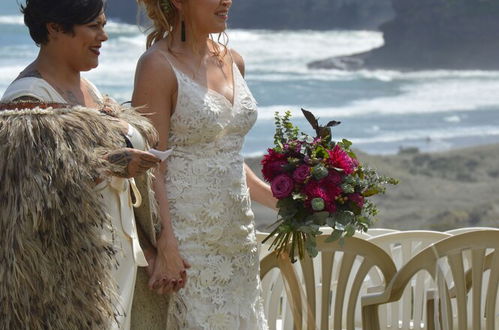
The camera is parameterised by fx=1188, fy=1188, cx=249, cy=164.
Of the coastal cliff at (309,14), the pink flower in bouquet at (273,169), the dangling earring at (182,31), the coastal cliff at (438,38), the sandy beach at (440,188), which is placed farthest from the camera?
the coastal cliff at (309,14)

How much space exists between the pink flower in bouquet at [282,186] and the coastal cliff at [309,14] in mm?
21550

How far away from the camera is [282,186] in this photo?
135 inches

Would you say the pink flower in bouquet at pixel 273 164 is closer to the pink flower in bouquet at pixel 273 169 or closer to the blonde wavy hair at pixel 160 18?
the pink flower in bouquet at pixel 273 169

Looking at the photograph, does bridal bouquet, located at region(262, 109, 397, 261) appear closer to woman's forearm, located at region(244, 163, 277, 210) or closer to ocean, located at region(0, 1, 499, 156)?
woman's forearm, located at region(244, 163, 277, 210)

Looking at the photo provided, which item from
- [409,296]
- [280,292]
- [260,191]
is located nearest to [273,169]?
[260,191]

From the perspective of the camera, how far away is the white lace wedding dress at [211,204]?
330cm

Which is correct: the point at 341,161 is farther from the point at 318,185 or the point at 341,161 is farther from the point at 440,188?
the point at 440,188

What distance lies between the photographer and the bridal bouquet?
11.2 feet

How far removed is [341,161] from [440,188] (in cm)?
1314

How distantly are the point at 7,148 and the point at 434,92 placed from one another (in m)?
21.3

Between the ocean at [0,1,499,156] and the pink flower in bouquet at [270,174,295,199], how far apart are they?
13922 millimetres

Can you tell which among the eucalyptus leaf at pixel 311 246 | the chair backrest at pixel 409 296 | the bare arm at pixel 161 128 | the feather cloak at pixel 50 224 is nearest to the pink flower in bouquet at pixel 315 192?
the eucalyptus leaf at pixel 311 246

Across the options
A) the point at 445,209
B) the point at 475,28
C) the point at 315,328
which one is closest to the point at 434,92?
the point at 475,28

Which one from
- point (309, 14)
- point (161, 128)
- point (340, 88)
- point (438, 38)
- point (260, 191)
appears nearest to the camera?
point (161, 128)
